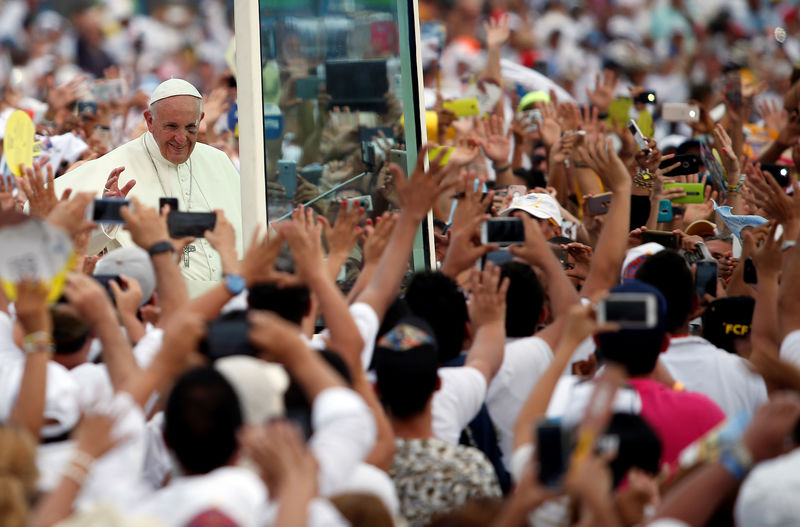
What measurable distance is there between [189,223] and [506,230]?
3.76ft

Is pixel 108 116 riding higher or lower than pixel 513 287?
higher

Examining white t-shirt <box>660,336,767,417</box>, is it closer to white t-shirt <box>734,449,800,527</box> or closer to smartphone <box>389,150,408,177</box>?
white t-shirt <box>734,449,800,527</box>

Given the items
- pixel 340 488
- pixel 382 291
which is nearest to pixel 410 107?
pixel 382 291

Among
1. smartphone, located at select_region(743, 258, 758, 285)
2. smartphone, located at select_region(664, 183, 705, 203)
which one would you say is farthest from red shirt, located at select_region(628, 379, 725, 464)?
smartphone, located at select_region(664, 183, 705, 203)

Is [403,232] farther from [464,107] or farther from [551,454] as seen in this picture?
[464,107]

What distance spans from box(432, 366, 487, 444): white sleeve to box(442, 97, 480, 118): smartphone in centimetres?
523

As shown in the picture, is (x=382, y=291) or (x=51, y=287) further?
(x=382, y=291)

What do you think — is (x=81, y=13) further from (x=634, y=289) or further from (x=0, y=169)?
(x=634, y=289)

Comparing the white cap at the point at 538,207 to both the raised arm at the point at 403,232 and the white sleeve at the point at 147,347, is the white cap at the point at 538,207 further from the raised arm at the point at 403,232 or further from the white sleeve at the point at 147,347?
the white sleeve at the point at 147,347

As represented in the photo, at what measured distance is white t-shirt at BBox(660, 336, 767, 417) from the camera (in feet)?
12.4

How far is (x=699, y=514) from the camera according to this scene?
260 cm

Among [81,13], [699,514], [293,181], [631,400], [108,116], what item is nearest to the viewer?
[699,514]

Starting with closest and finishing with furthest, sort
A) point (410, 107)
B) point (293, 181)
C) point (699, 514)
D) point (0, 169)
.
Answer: point (699, 514)
point (293, 181)
point (410, 107)
point (0, 169)

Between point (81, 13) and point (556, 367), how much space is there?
15835 millimetres
